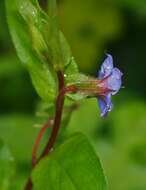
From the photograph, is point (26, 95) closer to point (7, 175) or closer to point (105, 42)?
point (105, 42)

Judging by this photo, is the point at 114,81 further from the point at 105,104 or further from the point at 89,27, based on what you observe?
the point at 89,27

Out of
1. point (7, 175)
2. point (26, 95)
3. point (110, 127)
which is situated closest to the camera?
point (7, 175)

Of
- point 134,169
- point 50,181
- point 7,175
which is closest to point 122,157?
point 134,169

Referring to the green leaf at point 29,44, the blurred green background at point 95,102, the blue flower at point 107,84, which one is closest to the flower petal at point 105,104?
the blue flower at point 107,84

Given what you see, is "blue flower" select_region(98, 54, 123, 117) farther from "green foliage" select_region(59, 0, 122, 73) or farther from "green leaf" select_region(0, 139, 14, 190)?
"green foliage" select_region(59, 0, 122, 73)

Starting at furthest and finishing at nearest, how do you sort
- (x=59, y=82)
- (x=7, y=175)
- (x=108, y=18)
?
(x=108, y=18), (x=7, y=175), (x=59, y=82)

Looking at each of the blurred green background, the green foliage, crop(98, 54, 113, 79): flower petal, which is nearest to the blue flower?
crop(98, 54, 113, 79): flower petal
